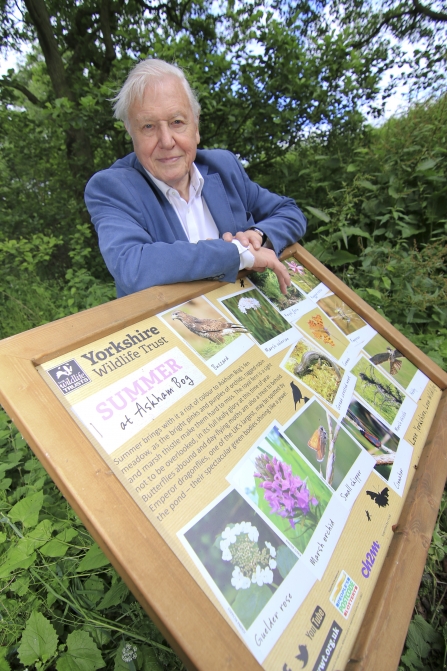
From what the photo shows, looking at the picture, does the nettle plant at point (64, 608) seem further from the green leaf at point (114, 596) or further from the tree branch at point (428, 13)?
the tree branch at point (428, 13)

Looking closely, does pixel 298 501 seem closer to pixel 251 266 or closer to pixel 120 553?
pixel 120 553

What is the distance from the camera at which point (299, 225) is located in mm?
1923

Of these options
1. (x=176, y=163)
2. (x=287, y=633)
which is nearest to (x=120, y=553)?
(x=287, y=633)

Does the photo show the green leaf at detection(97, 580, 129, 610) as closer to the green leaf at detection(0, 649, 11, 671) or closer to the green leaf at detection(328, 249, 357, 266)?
the green leaf at detection(0, 649, 11, 671)

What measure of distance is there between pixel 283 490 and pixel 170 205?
1.35m

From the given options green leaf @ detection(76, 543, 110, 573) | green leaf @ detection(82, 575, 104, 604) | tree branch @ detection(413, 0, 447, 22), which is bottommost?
green leaf @ detection(82, 575, 104, 604)

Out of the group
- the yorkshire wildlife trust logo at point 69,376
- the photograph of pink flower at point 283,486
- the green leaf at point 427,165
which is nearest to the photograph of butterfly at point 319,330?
the photograph of pink flower at point 283,486

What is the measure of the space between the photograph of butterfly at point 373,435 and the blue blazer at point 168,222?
70cm

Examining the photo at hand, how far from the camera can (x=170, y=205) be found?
1.66 meters

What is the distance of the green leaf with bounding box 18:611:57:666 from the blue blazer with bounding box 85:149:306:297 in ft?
3.84

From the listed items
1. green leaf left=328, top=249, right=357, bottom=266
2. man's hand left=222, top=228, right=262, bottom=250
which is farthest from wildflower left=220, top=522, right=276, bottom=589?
green leaf left=328, top=249, right=357, bottom=266

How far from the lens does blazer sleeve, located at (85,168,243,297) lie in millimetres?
1259

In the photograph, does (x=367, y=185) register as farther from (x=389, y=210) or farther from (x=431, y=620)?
(x=431, y=620)

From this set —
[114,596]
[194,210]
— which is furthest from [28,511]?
[194,210]
